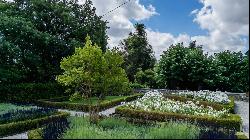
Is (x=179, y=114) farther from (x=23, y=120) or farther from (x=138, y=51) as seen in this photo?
(x=138, y=51)

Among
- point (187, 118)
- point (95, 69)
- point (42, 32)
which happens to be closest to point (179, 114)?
point (187, 118)

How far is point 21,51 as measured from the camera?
33.0 m

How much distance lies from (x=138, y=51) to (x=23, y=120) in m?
40.1

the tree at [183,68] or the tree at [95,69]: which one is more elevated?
the tree at [183,68]

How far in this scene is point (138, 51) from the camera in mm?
57906

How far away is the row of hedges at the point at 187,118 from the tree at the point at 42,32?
13.6 metres

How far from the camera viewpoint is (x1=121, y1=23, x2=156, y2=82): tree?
189 ft

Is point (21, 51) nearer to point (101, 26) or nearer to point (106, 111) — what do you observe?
point (101, 26)

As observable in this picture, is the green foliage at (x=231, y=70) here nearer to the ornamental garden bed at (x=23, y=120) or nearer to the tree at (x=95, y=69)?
the tree at (x=95, y=69)

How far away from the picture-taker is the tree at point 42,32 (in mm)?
31312

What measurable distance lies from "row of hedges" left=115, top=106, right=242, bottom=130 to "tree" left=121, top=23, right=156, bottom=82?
35648mm

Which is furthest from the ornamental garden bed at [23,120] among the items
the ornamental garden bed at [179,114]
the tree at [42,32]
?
the tree at [42,32]

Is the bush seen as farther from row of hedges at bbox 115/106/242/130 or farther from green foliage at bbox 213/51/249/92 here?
green foliage at bbox 213/51/249/92

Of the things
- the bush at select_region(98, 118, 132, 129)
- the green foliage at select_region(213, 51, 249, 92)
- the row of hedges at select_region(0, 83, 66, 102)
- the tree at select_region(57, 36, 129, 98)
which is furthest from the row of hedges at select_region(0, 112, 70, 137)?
the green foliage at select_region(213, 51, 249, 92)
